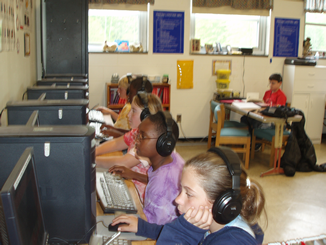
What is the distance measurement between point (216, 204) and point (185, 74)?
4.19 metres

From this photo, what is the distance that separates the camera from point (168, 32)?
4.77 m

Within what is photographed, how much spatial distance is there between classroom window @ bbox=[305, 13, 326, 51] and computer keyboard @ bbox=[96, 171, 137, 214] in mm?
4945

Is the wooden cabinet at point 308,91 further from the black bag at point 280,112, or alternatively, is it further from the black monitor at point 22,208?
the black monitor at point 22,208

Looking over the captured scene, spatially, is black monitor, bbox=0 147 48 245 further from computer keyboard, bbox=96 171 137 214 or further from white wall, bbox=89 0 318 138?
white wall, bbox=89 0 318 138

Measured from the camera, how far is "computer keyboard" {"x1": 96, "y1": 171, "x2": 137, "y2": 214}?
4.46 ft

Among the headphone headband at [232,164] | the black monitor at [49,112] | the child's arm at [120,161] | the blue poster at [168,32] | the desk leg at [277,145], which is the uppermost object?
the blue poster at [168,32]

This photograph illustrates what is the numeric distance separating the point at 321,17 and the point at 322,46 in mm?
492

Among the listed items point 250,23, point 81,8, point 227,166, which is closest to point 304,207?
point 227,166

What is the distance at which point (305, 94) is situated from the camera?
197 inches

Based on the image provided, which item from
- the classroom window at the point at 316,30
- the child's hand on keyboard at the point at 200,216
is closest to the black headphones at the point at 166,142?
the child's hand on keyboard at the point at 200,216

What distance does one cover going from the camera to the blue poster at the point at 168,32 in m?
4.70

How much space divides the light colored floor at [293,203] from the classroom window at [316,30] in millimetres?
2211

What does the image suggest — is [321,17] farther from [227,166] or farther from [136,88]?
[227,166]

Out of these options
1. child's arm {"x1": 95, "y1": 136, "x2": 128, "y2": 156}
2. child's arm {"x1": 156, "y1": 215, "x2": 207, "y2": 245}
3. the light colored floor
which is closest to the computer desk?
child's arm {"x1": 156, "y1": 215, "x2": 207, "y2": 245}
